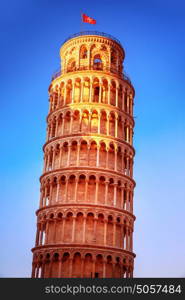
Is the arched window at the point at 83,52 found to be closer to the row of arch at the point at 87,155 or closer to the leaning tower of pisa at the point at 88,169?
the leaning tower of pisa at the point at 88,169

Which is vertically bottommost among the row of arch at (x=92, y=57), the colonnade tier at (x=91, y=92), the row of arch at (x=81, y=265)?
the row of arch at (x=81, y=265)

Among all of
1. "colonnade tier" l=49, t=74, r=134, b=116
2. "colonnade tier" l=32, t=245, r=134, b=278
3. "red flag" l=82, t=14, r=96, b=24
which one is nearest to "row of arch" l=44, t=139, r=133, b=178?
"colonnade tier" l=49, t=74, r=134, b=116

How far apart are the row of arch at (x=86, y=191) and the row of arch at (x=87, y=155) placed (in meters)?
1.47

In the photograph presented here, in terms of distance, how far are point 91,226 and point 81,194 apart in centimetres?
369

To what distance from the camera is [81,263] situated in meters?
45.8

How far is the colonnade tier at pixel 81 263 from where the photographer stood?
45750 mm

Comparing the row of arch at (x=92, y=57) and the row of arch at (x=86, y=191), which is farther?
the row of arch at (x=92, y=57)

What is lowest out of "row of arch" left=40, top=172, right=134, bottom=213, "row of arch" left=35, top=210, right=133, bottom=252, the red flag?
"row of arch" left=35, top=210, right=133, bottom=252

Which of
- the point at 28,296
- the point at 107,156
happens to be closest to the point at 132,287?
the point at 28,296

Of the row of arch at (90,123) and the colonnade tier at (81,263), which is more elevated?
the row of arch at (90,123)

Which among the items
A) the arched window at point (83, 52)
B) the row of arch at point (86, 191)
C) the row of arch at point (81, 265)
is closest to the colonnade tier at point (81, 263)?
the row of arch at point (81, 265)

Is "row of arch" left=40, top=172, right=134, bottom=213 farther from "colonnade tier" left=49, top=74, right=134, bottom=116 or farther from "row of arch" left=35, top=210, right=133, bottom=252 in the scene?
"colonnade tier" left=49, top=74, right=134, bottom=116

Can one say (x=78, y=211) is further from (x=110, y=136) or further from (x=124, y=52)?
(x=124, y=52)

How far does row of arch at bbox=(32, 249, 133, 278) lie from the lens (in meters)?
45.7
